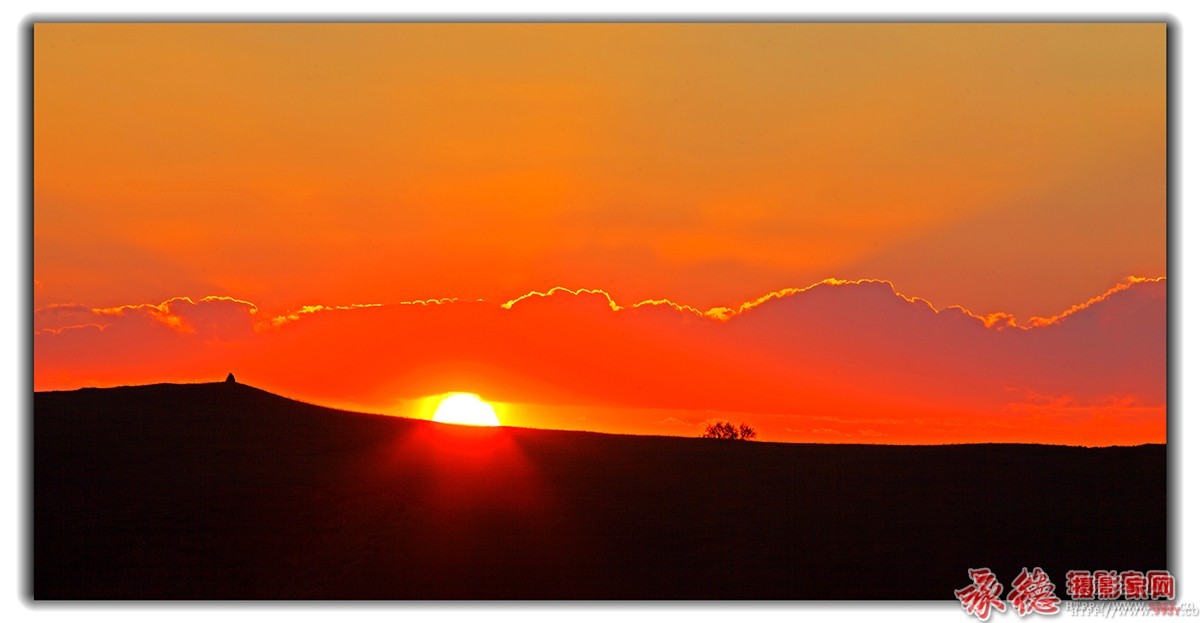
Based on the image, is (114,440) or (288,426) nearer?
(114,440)

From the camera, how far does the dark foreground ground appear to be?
21.8 metres

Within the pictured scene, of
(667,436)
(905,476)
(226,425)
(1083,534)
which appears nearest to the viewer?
(1083,534)

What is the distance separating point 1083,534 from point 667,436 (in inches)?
436

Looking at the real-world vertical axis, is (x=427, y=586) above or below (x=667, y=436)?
below

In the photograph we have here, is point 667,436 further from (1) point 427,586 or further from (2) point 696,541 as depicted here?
(1) point 427,586

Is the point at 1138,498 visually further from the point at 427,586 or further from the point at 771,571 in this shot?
the point at 427,586

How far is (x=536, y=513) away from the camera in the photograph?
23906 millimetres

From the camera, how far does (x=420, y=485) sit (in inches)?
990

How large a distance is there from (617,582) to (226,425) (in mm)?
12202

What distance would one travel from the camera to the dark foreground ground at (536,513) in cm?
2184

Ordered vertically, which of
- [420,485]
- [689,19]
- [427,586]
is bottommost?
[427,586]

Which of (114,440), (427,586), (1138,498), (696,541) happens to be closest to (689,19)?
(696,541)

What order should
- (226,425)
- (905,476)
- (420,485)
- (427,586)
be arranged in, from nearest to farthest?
(427,586)
(420,485)
(905,476)
(226,425)

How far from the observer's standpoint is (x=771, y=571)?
22266 mm
